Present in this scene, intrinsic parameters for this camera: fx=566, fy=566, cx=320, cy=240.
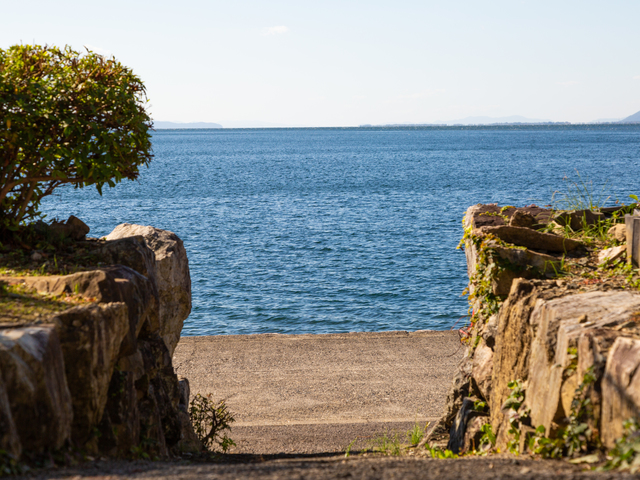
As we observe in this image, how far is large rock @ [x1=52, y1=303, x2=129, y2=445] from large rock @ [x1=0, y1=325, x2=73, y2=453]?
0.24m

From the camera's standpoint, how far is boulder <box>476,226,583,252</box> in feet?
24.2

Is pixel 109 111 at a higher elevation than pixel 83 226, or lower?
higher

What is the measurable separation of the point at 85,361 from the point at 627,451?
4.10 meters

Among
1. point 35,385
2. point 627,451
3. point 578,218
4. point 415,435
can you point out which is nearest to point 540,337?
point 627,451

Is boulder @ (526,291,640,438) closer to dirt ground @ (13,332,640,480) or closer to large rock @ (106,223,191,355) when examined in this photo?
dirt ground @ (13,332,640,480)

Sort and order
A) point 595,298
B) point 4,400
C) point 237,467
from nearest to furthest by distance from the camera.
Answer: point 4,400 < point 237,467 < point 595,298

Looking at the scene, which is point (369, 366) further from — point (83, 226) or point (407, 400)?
point (83, 226)

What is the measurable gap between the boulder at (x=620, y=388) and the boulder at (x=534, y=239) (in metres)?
3.19

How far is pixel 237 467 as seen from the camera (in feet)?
13.8

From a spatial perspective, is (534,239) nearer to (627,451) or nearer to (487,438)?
(487,438)

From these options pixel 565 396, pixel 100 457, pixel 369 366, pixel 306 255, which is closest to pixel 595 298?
pixel 565 396

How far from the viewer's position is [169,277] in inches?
355

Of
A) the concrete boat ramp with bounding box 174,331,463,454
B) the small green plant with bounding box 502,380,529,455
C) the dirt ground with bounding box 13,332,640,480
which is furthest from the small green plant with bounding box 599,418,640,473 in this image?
the concrete boat ramp with bounding box 174,331,463,454

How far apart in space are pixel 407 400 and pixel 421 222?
27.4 meters
